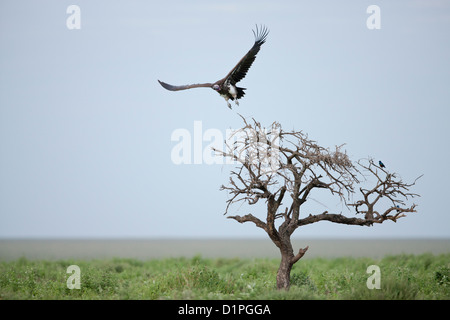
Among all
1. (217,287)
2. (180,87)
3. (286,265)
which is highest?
(180,87)

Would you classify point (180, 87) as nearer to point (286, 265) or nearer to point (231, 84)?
point (231, 84)

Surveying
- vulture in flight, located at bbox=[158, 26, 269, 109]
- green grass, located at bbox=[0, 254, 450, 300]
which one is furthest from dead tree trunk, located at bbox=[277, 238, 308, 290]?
vulture in flight, located at bbox=[158, 26, 269, 109]

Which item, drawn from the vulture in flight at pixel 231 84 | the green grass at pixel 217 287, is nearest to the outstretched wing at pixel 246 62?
the vulture in flight at pixel 231 84

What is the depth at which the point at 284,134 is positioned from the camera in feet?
35.0

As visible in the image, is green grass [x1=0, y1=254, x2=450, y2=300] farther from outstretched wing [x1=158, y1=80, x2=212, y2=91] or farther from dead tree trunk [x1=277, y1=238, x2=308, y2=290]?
outstretched wing [x1=158, y1=80, x2=212, y2=91]

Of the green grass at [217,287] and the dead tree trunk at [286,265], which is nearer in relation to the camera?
the green grass at [217,287]

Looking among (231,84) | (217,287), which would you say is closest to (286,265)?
(217,287)

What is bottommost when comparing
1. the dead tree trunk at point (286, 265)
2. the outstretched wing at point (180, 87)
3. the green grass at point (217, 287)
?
the green grass at point (217, 287)

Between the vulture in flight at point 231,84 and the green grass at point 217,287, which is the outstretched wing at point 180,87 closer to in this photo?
the vulture in flight at point 231,84

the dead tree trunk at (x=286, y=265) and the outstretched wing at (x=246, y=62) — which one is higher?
the outstretched wing at (x=246, y=62)

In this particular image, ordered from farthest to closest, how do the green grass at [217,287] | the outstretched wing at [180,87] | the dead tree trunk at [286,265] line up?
1. the outstretched wing at [180,87]
2. the dead tree trunk at [286,265]
3. the green grass at [217,287]

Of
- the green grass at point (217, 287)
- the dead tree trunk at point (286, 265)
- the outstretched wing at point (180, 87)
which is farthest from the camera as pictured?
the outstretched wing at point (180, 87)
